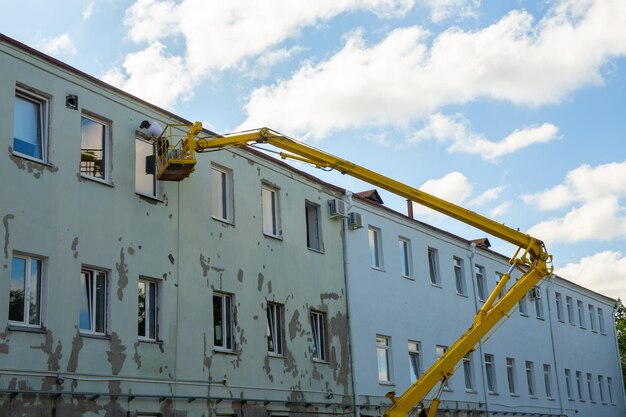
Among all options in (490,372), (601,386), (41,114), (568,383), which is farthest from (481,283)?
(41,114)

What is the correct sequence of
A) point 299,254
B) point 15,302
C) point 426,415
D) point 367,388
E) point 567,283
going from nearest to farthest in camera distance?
point 15,302 < point 426,415 < point 299,254 < point 367,388 < point 567,283

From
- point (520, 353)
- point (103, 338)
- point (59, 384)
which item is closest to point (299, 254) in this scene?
point (103, 338)

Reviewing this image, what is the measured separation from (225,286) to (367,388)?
22.9 feet

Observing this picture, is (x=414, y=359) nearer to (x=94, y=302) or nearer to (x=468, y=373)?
(x=468, y=373)

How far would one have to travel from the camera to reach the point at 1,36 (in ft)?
52.9

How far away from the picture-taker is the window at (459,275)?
3319cm

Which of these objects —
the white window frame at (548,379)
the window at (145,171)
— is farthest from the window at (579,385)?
the window at (145,171)

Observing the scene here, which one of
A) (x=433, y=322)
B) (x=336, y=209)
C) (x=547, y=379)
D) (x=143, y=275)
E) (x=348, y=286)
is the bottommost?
(x=547, y=379)

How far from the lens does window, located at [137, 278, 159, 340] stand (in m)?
18.2

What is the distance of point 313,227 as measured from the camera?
25.1 m

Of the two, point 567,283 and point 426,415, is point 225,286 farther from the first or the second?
point 567,283

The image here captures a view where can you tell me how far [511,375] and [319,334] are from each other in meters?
14.6

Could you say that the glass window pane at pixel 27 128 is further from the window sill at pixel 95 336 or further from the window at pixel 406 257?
the window at pixel 406 257

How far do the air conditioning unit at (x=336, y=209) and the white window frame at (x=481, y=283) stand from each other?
36.6ft
